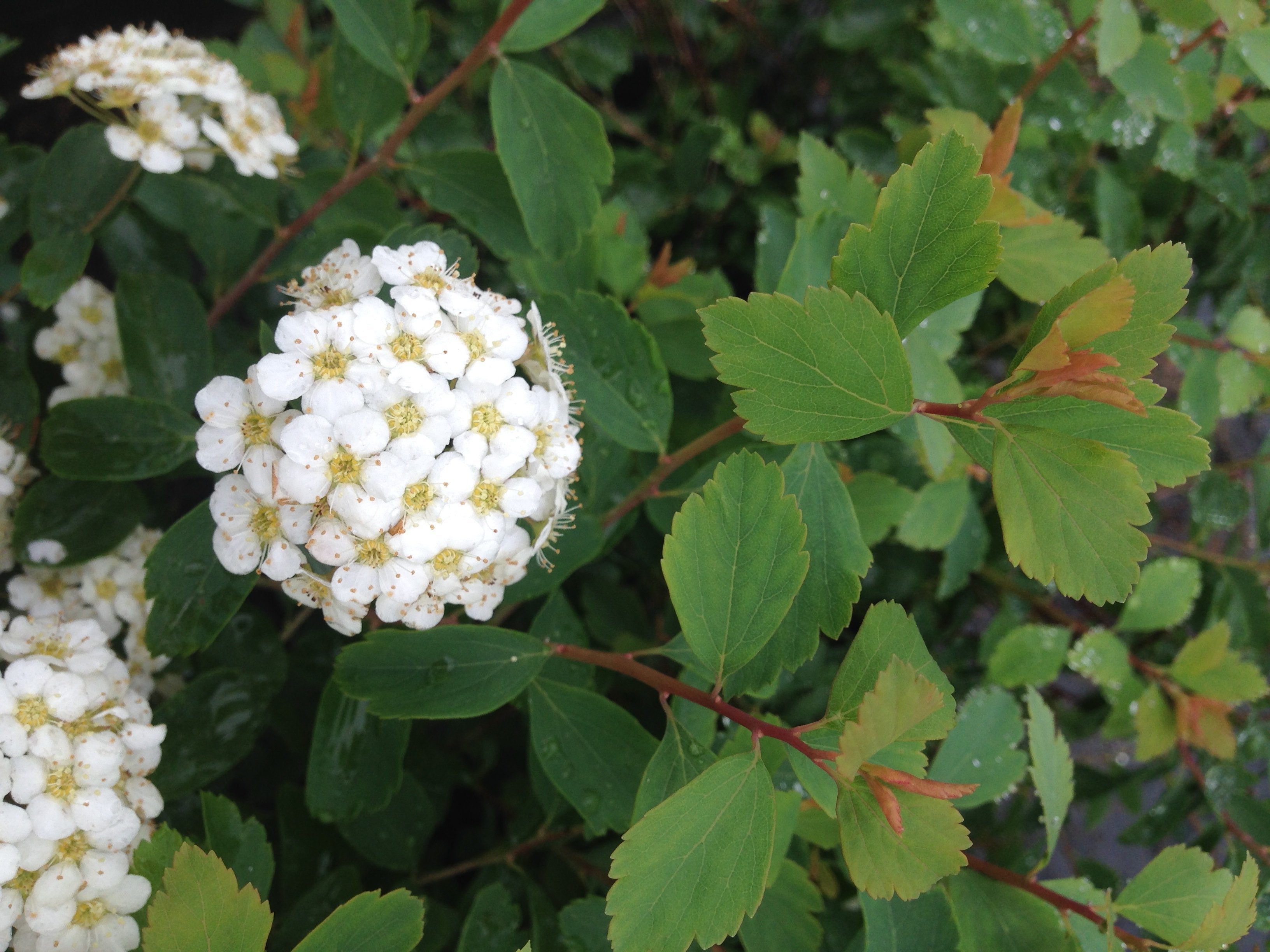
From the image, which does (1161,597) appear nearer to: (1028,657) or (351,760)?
(1028,657)

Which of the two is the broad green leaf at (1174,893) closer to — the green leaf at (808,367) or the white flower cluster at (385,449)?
the green leaf at (808,367)

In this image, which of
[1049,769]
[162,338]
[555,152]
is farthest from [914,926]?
[162,338]

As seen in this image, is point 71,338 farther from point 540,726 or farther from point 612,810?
point 612,810

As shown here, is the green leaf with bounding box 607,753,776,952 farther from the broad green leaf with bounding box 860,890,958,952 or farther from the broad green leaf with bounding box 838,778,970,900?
the broad green leaf with bounding box 860,890,958,952

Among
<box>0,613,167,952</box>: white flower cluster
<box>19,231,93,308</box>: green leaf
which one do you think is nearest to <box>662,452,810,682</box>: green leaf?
<box>0,613,167,952</box>: white flower cluster

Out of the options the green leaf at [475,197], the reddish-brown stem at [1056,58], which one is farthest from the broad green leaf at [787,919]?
the reddish-brown stem at [1056,58]
